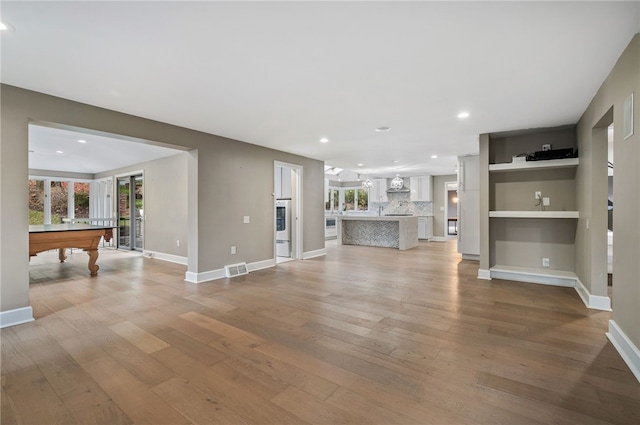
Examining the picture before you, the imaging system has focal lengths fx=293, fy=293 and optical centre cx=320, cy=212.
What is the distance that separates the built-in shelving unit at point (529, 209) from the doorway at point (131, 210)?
8.15 m

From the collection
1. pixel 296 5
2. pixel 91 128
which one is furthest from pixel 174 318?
pixel 296 5

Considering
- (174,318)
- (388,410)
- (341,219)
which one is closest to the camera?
(388,410)

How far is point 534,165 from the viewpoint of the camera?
443 centimetres

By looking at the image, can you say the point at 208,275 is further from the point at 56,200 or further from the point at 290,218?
the point at 56,200

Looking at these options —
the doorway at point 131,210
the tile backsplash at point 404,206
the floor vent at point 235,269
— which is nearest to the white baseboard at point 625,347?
the floor vent at point 235,269

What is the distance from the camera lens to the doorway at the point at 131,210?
8055 millimetres

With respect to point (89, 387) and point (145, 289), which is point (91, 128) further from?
point (89, 387)

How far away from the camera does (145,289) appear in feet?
14.0

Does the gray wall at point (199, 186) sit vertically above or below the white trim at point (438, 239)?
above

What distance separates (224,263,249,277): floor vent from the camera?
16.7 ft

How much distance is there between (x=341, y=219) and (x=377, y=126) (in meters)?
5.21

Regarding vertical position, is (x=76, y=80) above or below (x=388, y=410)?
above

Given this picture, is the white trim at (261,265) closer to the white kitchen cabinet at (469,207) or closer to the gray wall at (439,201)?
the white kitchen cabinet at (469,207)

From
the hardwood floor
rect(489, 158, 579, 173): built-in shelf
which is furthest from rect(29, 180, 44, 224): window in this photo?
rect(489, 158, 579, 173): built-in shelf
